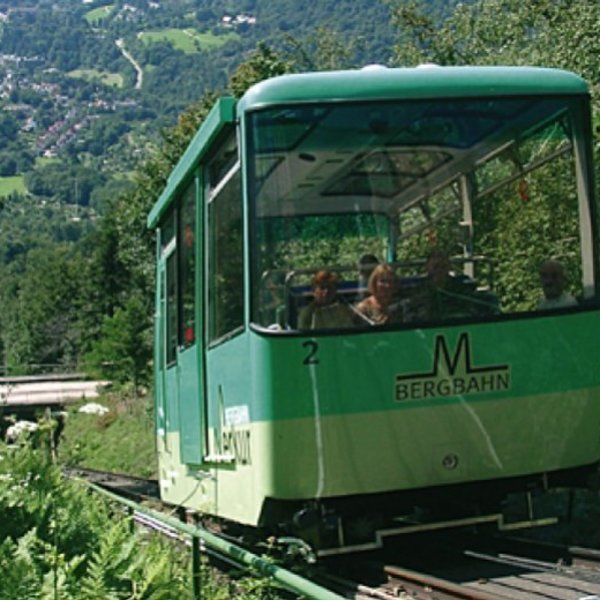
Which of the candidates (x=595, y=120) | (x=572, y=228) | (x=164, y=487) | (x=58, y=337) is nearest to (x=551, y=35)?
(x=595, y=120)

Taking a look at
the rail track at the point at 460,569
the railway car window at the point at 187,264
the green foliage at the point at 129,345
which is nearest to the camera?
the rail track at the point at 460,569

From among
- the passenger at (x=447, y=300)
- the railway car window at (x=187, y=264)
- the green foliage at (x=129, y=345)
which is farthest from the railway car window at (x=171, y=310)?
the green foliage at (x=129, y=345)

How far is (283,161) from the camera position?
8922mm

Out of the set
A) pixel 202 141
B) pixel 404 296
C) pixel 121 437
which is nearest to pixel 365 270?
pixel 404 296

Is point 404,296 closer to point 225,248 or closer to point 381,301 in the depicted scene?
point 381,301

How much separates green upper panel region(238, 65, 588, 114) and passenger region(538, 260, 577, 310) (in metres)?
1.18

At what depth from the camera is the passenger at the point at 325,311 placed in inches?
340

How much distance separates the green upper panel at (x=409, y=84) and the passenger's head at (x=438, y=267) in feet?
3.50

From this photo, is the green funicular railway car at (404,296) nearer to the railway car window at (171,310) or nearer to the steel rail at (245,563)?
the steel rail at (245,563)

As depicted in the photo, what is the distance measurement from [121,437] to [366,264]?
36168mm

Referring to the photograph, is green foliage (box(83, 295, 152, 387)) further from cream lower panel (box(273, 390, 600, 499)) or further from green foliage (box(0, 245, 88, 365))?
green foliage (box(0, 245, 88, 365))

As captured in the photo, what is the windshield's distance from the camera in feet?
28.8

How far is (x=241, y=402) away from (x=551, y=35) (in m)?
14.5

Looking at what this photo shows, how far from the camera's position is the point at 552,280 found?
898 centimetres
